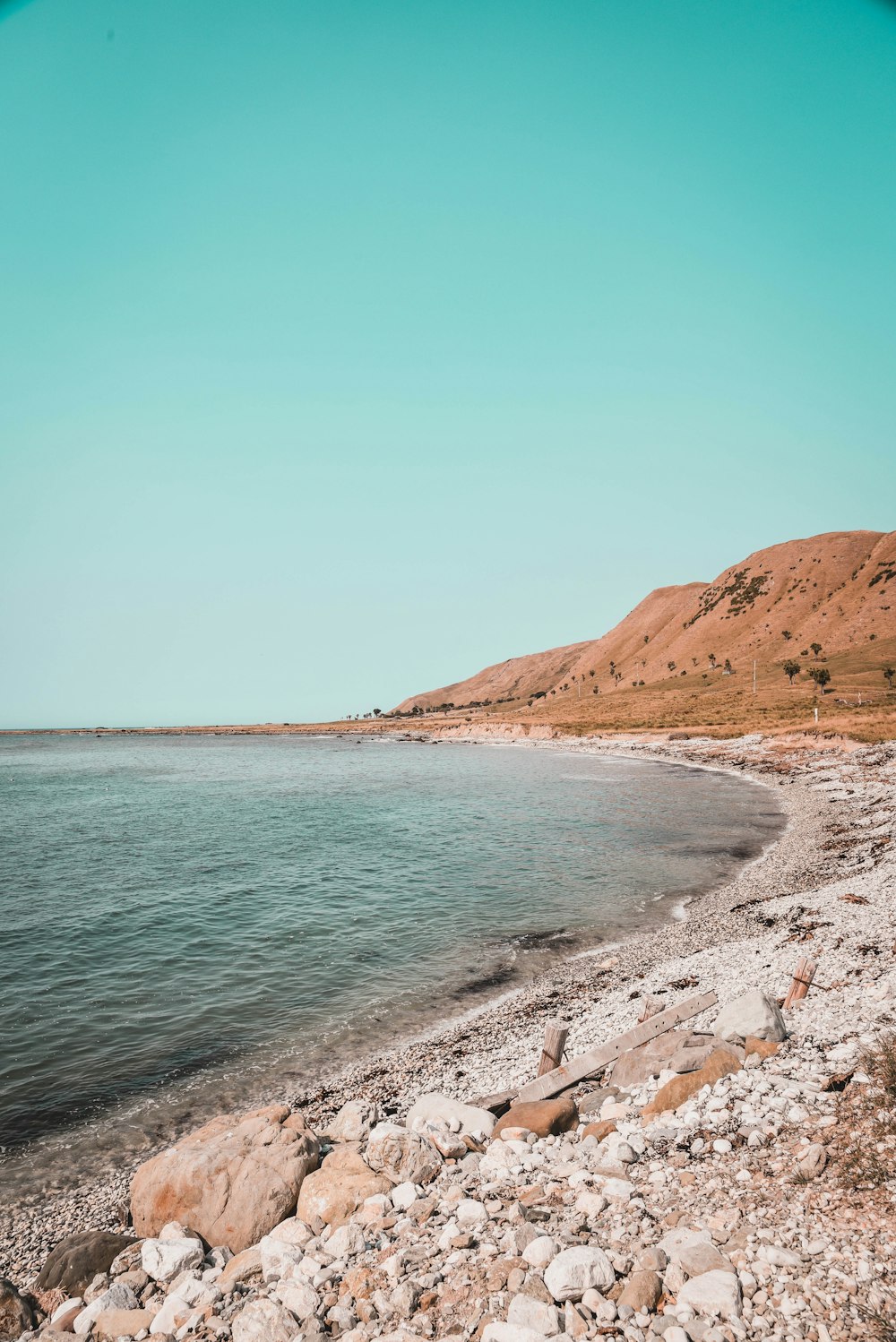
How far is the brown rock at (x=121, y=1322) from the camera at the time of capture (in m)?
7.45

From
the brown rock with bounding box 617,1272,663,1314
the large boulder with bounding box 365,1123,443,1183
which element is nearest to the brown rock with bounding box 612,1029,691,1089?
the large boulder with bounding box 365,1123,443,1183

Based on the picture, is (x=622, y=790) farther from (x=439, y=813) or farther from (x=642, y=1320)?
(x=642, y=1320)

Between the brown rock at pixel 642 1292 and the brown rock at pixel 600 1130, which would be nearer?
the brown rock at pixel 642 1292

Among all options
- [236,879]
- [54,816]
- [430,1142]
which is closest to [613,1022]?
[430,1142]

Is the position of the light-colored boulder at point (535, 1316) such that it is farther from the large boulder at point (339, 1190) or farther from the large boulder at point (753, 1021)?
the large boulder at point (753, 1021)

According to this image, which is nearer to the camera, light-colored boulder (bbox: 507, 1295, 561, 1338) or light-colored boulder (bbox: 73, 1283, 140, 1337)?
light-colored boulder (bbox: 507, 1295, 561, 1338)

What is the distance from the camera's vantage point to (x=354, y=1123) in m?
10.9

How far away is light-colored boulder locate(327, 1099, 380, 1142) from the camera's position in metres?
10.7

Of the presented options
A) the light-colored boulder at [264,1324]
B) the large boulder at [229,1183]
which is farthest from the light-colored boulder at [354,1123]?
the light-colored boulder at [264,1324]

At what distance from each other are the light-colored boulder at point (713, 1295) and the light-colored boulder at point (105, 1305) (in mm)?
6270

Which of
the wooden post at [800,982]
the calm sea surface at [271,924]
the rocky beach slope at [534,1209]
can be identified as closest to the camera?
the rocky beach slope at [534,1209]

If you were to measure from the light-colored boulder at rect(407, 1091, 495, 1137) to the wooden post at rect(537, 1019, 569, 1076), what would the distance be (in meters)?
1.74

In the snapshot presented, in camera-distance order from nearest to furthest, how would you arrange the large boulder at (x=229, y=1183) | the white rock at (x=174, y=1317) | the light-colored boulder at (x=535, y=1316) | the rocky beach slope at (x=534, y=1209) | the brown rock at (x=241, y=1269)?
the light-colored boulder at (x=535, y=1316), the rocky beach slope at (x=534, y=1209), the white rock at (x=174, y=1317), the brown rock at (x=241, y=1269), the large boulder at (x=229, y=1183)

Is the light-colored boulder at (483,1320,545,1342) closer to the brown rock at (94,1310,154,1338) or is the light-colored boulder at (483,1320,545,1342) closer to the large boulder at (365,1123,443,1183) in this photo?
the large boulder at (365,1123,443,1183)
